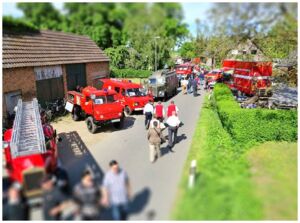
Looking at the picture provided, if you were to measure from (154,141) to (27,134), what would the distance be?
14.9 feet

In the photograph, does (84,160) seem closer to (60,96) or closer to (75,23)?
(75,23)

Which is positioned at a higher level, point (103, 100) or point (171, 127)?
point (103, 100)

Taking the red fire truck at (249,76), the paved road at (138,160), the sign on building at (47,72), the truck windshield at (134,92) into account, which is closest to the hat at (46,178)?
the paved road at (138,160)

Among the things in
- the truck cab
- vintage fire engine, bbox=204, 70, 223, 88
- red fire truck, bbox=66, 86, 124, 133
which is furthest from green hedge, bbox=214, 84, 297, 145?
vintage fire engine, bbox=204, 70, 223, 88

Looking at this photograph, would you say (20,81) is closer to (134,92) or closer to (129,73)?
(134,92)

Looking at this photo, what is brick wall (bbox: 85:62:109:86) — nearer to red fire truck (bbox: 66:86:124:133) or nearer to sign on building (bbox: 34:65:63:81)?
sign on building (bbox: 34:65:63:81)

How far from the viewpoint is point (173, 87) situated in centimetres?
2448

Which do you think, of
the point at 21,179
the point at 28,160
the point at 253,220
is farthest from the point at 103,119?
the point at 253,220

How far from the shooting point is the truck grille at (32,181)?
6.10 meters

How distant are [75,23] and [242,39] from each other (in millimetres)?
7195

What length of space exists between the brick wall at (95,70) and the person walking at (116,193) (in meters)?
16.0

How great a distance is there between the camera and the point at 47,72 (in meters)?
17.3

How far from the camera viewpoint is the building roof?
568 inches

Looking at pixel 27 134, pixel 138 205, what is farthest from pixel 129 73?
pixel 138 205
